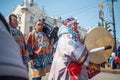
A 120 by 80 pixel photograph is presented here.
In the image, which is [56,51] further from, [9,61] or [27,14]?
[27,14]

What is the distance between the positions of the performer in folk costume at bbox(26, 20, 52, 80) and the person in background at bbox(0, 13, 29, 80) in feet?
13.8

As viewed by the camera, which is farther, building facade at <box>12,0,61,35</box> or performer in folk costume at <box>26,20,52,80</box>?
building facade at <box>12,0,61,35</box>

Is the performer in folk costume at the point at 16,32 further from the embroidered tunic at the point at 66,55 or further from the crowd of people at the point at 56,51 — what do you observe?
the embroidered tunic at the point at 66,55

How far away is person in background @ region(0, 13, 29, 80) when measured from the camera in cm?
92

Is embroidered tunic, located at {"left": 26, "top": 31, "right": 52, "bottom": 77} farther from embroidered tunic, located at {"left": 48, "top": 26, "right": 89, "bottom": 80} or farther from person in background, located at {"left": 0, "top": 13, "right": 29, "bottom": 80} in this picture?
person in background, located at {"left": 0, "top": 13, "right": 29, "bottom": 80}

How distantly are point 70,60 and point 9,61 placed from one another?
3371 mm

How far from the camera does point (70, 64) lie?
430 cm

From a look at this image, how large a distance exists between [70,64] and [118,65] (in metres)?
14.1

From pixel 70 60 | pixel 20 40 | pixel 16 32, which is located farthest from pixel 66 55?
pixel 16 32

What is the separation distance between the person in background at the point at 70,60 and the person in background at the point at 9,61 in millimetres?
3199

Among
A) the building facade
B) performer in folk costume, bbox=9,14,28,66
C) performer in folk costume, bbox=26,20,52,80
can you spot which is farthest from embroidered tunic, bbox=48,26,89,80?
the building facade

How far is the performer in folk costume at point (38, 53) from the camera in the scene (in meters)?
5.29

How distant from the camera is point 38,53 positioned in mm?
5285

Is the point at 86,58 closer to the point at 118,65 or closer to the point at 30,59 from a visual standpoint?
the point at 30,59
